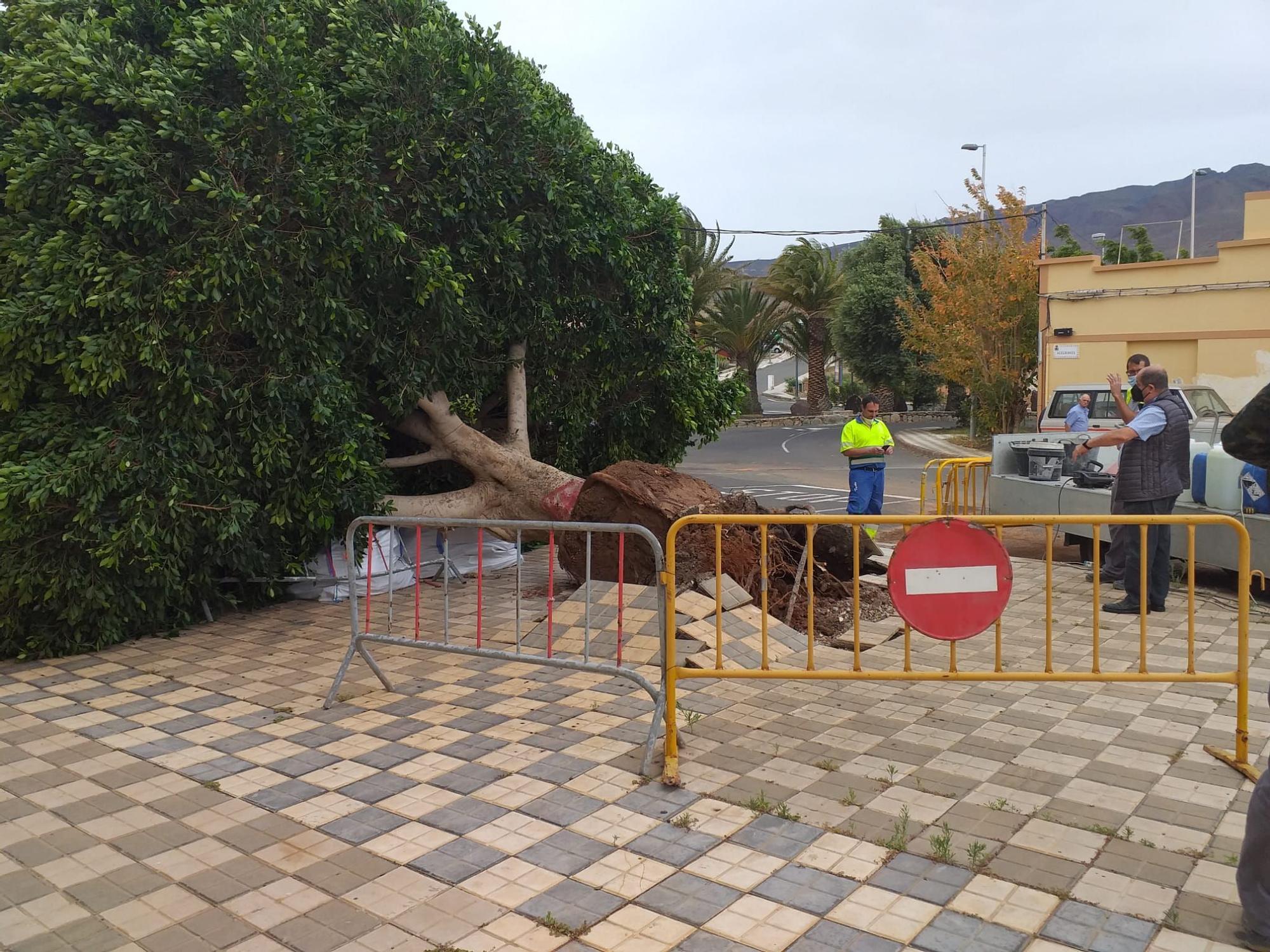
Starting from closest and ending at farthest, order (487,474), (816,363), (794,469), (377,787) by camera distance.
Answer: (377,787), (487,474), (794,469), (816,363)

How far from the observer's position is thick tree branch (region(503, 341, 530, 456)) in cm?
1032

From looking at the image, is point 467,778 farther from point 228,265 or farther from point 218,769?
point 228,265

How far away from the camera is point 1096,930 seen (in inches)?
124

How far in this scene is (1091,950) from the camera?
304cm

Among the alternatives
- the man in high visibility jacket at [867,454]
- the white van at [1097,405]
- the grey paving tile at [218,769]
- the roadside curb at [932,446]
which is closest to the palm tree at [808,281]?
the roadside curb at [932,446]

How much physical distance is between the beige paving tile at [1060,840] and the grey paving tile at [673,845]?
1178 millimetres

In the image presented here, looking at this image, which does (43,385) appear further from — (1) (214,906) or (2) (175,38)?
(1) (214,906)

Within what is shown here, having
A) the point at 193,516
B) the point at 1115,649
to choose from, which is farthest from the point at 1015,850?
the point at 193,516

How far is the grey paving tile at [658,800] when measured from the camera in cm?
412

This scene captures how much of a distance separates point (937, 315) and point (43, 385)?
25.7 meters

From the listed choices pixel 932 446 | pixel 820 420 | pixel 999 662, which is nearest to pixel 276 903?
pixel 999 662

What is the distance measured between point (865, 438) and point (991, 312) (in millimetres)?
18934

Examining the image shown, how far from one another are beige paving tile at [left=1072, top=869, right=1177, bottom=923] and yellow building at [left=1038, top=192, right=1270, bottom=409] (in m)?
22.0

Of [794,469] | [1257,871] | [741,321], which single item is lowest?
[794,469]
